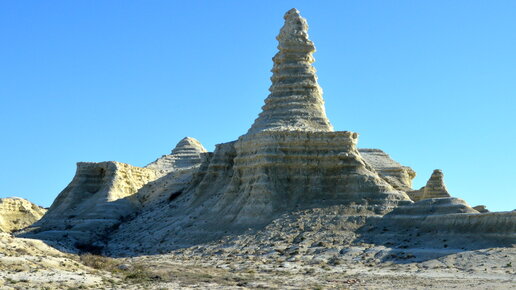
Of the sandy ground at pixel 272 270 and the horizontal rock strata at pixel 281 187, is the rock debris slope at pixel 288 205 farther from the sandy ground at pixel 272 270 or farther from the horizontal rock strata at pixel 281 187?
the sandy ground at pixel 272 270

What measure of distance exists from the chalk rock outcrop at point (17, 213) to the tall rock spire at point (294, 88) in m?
27.2

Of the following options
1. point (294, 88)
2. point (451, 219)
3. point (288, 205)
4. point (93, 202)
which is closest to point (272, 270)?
point (288, 205)

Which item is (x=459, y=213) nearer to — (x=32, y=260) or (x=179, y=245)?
(x=179, y=245)

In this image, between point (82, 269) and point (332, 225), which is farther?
point (332, 225)

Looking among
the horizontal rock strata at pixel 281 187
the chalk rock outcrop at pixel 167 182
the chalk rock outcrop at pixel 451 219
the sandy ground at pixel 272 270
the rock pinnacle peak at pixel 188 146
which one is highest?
the rock pinnacle peak at pixel 188 146

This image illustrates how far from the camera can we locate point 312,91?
47188 millimetres

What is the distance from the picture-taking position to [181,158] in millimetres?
75688

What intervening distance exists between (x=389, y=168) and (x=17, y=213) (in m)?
34.1

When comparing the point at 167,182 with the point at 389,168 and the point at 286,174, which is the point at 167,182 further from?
the point at 389,168

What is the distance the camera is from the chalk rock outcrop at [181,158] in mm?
72625

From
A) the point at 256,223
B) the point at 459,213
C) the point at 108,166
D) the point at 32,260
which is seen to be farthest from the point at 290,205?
the point at 108,166

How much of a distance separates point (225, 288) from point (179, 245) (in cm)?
1598

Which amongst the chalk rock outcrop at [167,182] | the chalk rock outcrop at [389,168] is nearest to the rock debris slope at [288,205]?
the chalk rock outcrop at [167,182]

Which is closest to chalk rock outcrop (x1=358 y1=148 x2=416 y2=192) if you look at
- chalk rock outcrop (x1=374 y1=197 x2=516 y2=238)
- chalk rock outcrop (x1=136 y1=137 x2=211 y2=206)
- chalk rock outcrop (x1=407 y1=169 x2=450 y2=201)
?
chalk rock outcrop (x1=407 y1=169 x2=450 y2=201)
